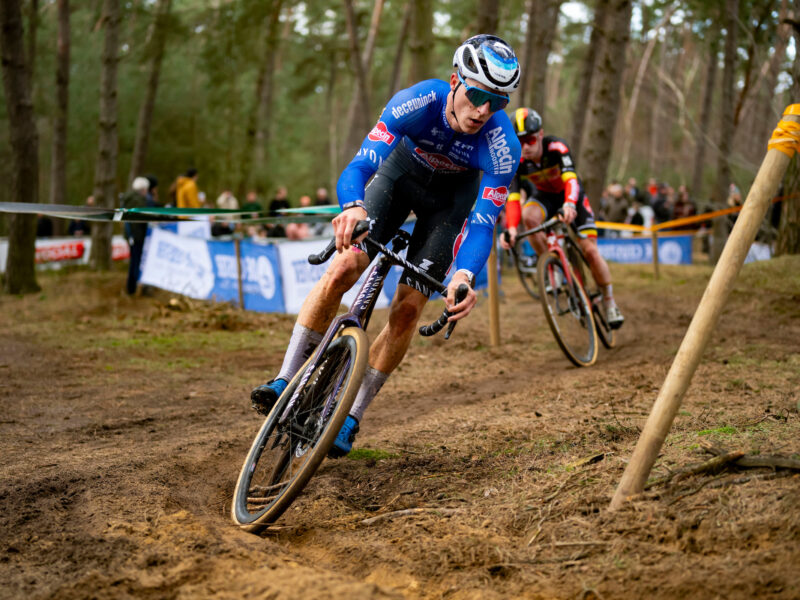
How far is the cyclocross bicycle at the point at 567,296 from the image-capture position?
7.29 meters

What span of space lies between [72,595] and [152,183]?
13.4m

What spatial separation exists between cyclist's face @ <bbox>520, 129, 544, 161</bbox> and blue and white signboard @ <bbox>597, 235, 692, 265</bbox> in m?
12.5

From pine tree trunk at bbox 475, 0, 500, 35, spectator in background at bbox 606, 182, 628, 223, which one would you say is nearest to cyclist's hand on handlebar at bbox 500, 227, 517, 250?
pine tree trunk at bbox 475, 0, 500, 35

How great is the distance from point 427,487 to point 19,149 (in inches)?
485

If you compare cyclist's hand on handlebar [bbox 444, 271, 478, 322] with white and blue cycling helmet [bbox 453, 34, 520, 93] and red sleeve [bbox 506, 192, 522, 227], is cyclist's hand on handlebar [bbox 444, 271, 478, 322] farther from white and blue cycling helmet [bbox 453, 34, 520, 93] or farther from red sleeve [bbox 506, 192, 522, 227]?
red sleeve [bbox 506, 192, 522, 227]

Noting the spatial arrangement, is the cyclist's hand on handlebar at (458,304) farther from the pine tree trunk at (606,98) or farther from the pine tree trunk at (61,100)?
the pine tree trunk at (61,100)

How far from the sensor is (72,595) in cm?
264

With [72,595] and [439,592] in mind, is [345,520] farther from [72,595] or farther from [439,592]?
[72,595]

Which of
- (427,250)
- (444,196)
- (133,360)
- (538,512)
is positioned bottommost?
(133,360)

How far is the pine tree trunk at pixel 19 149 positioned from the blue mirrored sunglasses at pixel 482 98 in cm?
1154

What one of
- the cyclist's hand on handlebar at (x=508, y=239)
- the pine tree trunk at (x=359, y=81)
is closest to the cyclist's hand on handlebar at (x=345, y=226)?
the cyclist's hand on handlebar at (x=508, y=239)

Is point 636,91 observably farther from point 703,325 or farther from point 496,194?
point 703,325

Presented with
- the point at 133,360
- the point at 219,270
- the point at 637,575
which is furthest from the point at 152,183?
the point at 637,575

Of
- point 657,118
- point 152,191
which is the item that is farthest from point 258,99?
point 657,118
